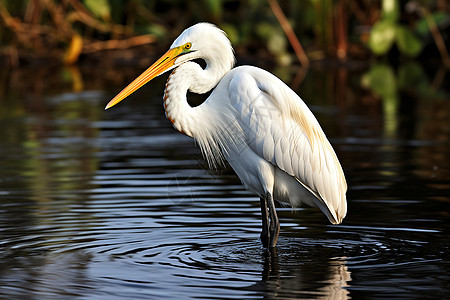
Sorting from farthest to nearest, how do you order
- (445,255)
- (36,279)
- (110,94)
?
(110,94) → (445,255) → (36,279)

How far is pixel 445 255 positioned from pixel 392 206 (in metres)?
1.47

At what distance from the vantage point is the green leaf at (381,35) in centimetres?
1928

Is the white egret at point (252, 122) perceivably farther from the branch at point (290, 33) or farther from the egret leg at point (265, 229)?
the branch at point (290, 33)

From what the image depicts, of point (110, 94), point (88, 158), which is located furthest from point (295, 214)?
point (110, 94)

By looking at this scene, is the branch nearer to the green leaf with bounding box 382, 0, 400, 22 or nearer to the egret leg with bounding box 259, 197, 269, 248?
the green leaf with bounding box 382, 0, 400, 22

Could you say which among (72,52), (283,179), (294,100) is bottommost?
(283,179)

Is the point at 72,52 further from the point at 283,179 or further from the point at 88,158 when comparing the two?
the point at 283,179

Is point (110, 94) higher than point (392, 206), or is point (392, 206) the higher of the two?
point (110, 94)

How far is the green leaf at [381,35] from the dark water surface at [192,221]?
24.4 feet

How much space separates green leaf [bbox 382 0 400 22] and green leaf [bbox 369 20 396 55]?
0.39 ft

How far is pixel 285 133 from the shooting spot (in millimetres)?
5762

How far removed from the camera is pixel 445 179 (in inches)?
316

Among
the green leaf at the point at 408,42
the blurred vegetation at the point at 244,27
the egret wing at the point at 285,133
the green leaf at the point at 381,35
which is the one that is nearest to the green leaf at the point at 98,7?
the blurred vegetation at the point at 244,27

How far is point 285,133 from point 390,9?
45.5 feet
